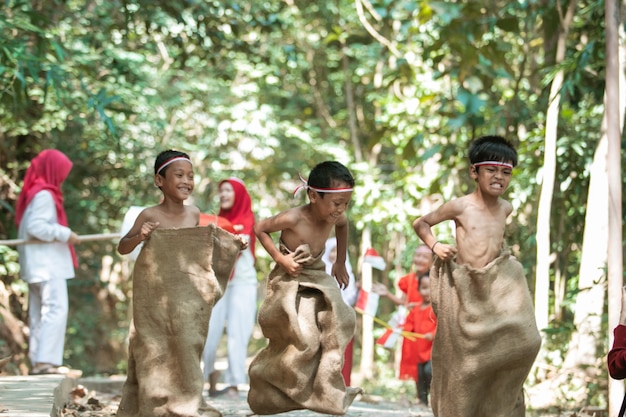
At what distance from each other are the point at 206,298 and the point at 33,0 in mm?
5710

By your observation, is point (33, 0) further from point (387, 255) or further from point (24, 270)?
point (387, 255)

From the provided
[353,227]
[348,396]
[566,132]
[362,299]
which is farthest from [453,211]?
[353,227]

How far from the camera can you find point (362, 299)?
29.9 ft

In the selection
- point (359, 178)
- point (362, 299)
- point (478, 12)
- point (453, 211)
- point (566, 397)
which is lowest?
point (566, 397)

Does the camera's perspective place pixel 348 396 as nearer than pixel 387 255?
Yes

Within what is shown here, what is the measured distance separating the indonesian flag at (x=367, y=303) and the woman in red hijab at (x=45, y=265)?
273 centimetres

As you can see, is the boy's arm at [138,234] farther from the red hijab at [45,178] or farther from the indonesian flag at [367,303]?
the indonesian flag at [367,303]

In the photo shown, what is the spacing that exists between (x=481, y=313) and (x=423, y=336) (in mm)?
3348

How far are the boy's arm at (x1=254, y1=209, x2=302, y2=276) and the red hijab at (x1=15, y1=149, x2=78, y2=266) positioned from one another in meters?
2.91

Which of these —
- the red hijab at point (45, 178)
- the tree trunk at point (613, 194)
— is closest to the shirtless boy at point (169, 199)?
the red hijab at point (45, 178)

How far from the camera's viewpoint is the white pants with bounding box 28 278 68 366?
26.1 feet

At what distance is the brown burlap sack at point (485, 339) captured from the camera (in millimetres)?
5344

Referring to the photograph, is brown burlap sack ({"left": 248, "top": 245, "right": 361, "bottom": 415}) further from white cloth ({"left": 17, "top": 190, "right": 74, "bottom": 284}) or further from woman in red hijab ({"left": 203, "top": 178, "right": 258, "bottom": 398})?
white cloth ({"left": 17, "top": 190, "right": 74, "bottom": 284})

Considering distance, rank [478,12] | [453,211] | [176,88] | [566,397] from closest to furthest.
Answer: [453,211]
[566,397]
[478,12]
[176,88]
